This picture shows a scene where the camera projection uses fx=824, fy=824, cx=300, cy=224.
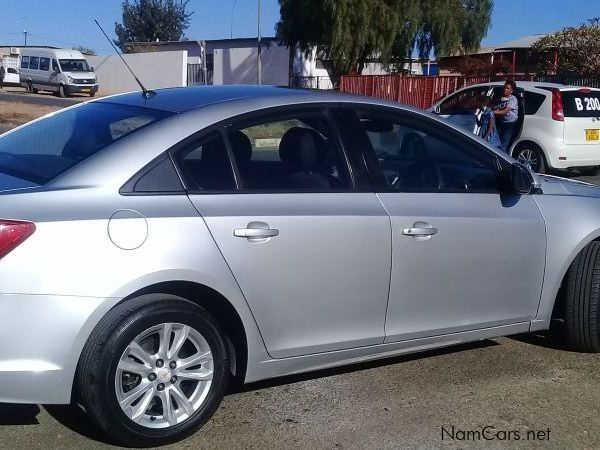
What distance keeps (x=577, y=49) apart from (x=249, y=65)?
24099 mm

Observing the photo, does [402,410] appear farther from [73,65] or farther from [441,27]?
[73,65]

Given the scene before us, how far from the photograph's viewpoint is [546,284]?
4750mm

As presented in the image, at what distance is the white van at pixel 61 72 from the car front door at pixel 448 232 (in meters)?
42.1

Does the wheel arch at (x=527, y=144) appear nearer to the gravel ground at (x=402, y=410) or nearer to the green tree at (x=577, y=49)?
the gravel ground at (x=402, y=410)

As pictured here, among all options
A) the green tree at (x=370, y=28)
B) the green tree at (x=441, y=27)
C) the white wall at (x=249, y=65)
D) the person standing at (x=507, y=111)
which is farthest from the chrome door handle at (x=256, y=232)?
the white wall at (x=249, y=65)

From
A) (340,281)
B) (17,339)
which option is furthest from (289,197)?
(17,339)

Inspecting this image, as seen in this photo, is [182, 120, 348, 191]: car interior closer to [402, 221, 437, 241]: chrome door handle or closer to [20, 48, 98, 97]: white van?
[402, 221, 437, 241]: chrome door handle

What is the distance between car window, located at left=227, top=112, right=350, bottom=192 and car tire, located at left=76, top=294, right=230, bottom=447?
0.76 meters

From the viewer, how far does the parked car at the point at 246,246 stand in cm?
337

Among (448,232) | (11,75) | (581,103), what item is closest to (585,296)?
(448,232)

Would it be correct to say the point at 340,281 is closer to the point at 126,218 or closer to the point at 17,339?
the point at 126,218

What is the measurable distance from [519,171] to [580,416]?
1344 mm

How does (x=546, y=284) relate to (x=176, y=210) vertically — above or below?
below

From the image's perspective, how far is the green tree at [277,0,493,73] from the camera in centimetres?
3688
